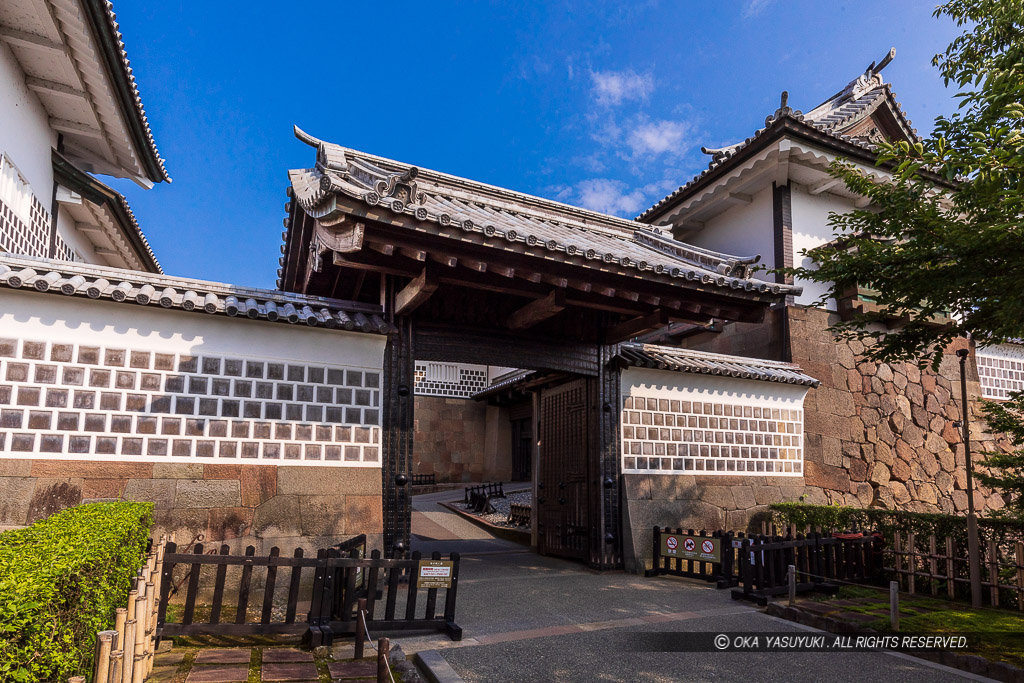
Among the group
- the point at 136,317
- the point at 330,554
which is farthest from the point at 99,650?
the point at 136,317

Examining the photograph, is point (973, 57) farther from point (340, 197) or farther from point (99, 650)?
point (99, 650)

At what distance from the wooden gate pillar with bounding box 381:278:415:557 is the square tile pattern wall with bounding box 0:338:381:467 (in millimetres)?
166

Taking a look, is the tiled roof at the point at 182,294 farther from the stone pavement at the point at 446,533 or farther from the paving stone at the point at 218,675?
the stone pavement at the point at 446,533

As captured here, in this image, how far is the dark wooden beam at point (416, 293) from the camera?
23.9ft

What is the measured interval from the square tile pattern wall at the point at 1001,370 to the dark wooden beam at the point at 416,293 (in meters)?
15.4

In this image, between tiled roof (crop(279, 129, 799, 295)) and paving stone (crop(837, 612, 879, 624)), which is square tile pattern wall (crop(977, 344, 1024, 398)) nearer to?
tiled roof (crop(279, 129, 799, 295))

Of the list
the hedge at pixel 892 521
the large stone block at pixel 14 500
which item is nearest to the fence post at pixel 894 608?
the hedge at pixel 892 521

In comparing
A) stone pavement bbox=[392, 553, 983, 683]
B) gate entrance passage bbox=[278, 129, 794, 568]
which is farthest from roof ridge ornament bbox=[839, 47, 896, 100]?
stone pavement bbox=[392, 553, 983, 683]

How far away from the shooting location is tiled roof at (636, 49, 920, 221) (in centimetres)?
1356

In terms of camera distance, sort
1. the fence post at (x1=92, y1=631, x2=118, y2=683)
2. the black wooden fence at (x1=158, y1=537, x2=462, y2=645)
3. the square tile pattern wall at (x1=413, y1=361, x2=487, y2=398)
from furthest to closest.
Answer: the square tile pattern wall at (x1=413, y1=361, x2=487, y2=398), the black wooden fence at (x1=158, y1=537, x2=462, y2=645), the fence post at (x1=92, y1=631, x2=118, y2=683)

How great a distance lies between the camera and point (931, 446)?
574 inches

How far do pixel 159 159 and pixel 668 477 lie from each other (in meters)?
Answer: 11.5

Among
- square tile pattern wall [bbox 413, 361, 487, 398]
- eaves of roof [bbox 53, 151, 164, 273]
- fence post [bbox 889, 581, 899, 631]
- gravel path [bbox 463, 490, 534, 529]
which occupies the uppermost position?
eaves of roof [bbox 53, 151, 164, 273]

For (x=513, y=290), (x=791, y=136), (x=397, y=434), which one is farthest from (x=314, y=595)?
(x=791, y=136)
